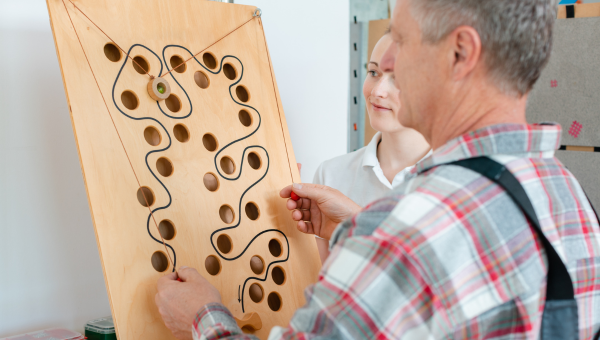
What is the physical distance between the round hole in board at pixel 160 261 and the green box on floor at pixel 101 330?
0.82ft

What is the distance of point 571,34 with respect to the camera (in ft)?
6.00

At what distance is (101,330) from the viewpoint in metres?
1.04

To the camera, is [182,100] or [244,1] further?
[244,1]

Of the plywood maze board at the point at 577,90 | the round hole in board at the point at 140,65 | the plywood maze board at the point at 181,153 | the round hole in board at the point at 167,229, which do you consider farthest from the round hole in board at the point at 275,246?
the plywood maze board at the point at 577,90

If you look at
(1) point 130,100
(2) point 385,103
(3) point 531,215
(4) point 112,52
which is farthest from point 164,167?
(3) point 531,215

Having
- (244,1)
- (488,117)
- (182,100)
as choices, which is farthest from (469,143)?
(244,1)

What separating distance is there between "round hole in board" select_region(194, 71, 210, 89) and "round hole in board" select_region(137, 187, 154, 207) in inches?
10.8

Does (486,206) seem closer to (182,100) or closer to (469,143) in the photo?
(469,143)

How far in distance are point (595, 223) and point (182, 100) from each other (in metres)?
0.78

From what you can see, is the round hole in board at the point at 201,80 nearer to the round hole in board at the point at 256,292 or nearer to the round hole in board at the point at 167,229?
the round hole in board at the point at 167,229

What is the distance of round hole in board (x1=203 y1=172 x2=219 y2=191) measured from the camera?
3.34 feet

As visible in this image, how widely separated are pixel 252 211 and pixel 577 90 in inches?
58.0

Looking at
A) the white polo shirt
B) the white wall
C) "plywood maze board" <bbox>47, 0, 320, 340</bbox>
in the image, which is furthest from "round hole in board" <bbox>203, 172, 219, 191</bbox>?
the white polo shirt

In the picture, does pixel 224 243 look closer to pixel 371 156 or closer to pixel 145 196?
pixel 145 196
